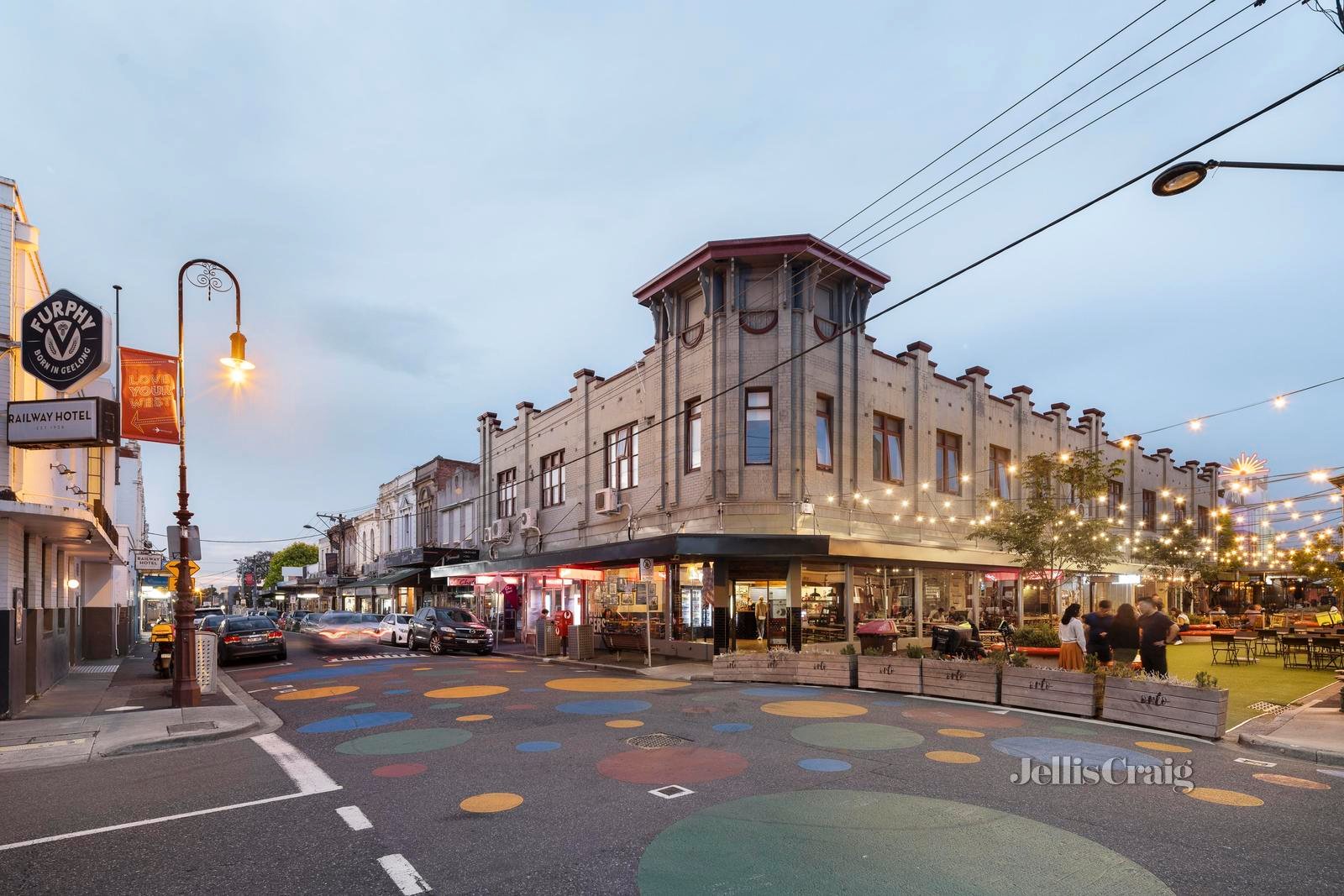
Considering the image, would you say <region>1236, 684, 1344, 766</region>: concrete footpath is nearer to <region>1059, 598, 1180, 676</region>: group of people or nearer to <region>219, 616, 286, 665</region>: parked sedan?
<region>1059, 598, 1180, 676</region>: group of people

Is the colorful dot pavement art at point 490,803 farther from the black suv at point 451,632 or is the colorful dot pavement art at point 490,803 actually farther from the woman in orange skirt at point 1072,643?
the black suv at point 451,632

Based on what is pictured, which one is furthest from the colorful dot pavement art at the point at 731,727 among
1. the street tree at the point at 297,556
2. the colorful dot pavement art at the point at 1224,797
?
the street tree at the point at 297,556

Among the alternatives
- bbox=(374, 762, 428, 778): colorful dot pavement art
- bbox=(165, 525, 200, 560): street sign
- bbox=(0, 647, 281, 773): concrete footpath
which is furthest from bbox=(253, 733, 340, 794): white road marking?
bbox=(165, 525, 200, 560): street sign

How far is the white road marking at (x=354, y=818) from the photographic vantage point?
6.54m

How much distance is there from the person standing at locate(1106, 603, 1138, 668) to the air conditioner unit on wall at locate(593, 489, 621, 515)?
15.8m

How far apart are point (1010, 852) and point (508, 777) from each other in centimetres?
495

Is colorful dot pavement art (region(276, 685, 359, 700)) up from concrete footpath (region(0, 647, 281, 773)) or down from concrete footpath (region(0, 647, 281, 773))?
down

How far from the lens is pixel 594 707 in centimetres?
1297

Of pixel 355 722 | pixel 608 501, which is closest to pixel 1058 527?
pixel 608 501

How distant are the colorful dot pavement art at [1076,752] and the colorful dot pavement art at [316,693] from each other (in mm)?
12419

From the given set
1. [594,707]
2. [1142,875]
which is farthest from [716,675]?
[1142,875]

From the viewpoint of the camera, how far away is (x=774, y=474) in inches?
862

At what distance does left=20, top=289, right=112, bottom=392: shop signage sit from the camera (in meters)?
12.3

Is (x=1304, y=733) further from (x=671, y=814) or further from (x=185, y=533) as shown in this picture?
(x=185, y=533)
